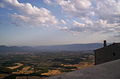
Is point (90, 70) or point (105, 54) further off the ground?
point (90, 70)

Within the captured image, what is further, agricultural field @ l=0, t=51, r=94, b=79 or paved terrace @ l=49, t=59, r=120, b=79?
agricultural field @ l=0, t=51, r=94, b=79

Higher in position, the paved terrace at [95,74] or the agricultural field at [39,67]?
the paved terrace at [95,74]

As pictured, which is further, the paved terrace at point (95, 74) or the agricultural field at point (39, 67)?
the agricultural field at point (39, 67)

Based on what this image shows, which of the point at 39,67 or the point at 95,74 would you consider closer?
the point at 95,74

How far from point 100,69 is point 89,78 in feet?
2.16

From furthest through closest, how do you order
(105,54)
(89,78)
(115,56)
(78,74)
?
(105,54) → (115,56) → (78,74) → (89,78)

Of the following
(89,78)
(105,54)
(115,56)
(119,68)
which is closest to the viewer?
(89,78)

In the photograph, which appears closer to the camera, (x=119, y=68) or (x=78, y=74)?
(x=78, y=74)

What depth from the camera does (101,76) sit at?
3.01m

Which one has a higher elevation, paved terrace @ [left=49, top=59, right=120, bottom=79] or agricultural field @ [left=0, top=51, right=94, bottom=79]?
paved terrace @ [left=49, top=59, right=120, bottom=79]

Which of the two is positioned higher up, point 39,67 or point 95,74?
point 95,74

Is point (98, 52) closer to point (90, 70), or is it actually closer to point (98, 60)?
point (98, 60)

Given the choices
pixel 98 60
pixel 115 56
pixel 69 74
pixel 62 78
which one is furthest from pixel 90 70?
pixel 98 60

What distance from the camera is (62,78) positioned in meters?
2.93
